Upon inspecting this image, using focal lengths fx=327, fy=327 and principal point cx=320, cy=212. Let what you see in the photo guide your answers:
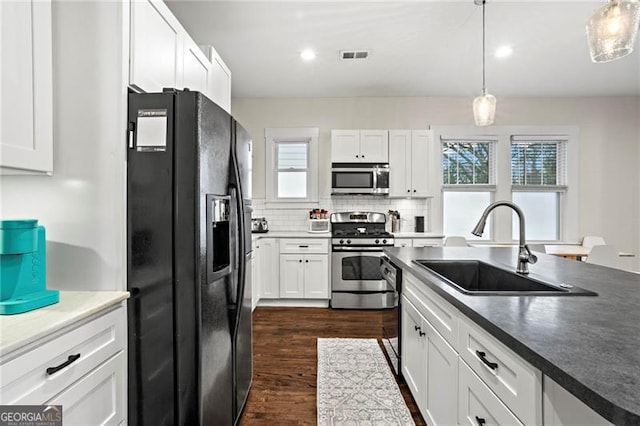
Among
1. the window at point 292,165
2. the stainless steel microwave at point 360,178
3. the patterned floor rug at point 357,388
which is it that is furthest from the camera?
the window at point 292,165

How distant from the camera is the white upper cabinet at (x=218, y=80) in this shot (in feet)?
7.73

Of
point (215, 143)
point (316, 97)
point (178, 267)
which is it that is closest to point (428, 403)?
point (178, 267)

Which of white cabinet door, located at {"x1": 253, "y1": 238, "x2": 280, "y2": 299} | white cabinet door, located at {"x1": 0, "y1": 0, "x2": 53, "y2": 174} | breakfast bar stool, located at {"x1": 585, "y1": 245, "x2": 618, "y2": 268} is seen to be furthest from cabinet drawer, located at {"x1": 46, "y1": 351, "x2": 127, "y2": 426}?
breakfast bar stool, located at {"x1": 585, "y1": 245, "x2": 618, "y2": 268}

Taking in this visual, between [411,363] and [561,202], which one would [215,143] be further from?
[561,202]

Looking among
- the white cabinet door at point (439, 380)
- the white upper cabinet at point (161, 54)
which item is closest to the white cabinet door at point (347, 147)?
the white upper cabinet at point (161, 54)

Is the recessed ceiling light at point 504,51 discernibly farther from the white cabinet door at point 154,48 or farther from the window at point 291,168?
the white cabinet door at point 154,48

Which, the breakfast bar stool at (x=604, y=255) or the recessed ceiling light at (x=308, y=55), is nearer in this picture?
the recessed ceiling light at (x=308, y=55)

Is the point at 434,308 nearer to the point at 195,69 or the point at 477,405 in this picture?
the point at 477,405

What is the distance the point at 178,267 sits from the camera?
1329 mm

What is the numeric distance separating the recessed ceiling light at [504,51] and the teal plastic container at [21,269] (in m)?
3.78

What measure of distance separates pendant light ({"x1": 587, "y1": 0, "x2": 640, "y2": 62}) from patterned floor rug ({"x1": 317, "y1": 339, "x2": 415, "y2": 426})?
88.7 inches

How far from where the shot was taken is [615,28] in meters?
1.60

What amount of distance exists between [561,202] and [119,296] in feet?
17.7

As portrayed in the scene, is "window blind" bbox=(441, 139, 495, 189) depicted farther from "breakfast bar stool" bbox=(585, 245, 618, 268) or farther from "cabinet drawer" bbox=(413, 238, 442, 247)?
"breakfast bar stool" bbox=(585, 245, 618, 268)
